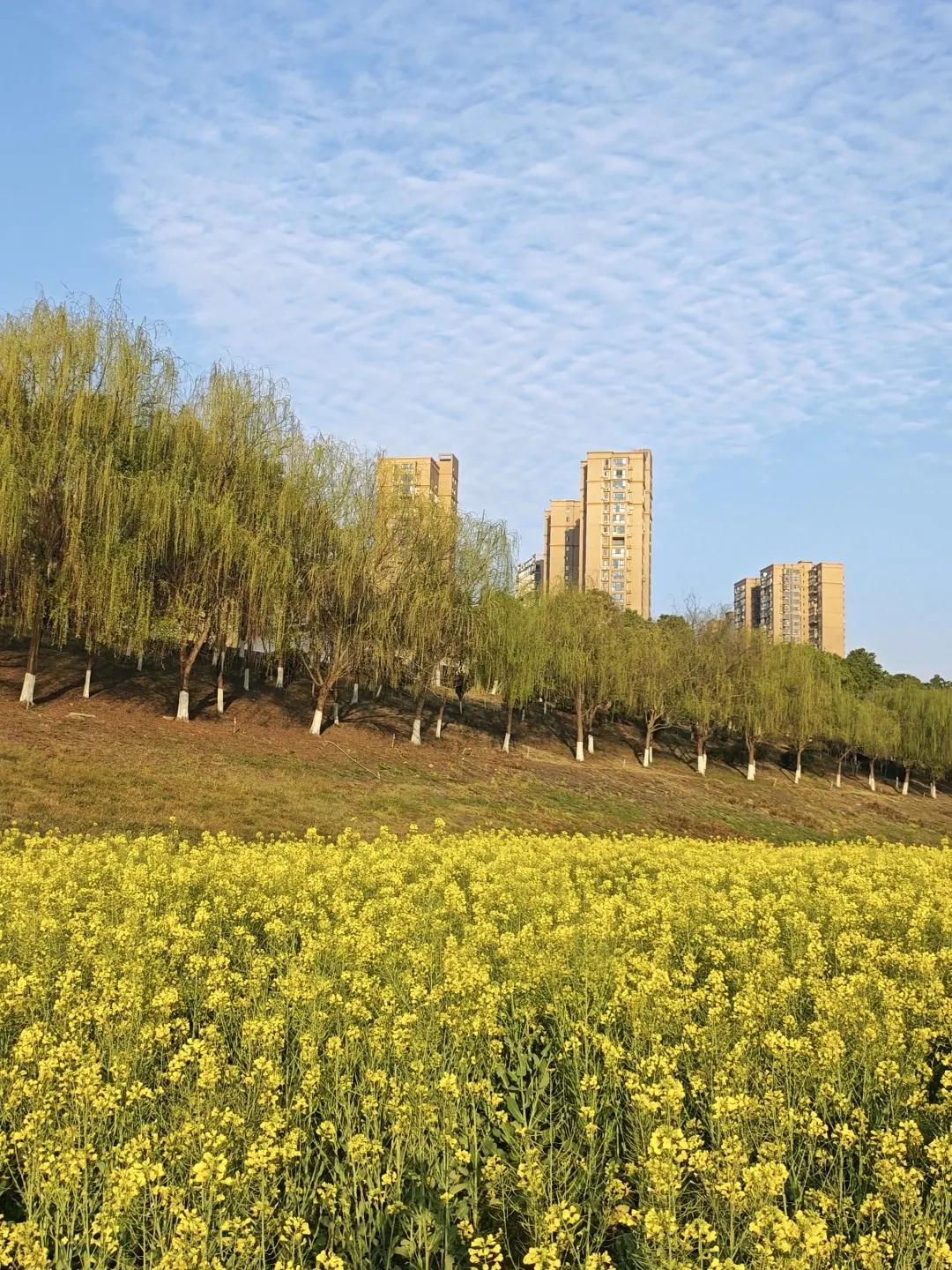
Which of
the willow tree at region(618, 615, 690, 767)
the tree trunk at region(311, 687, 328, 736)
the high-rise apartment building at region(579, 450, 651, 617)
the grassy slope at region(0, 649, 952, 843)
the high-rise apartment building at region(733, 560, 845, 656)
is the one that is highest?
the high-rise apartment building at region(579, 450, 651, 617)

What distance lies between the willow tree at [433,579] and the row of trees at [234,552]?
73mm

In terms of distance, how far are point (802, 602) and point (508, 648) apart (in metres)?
90.2

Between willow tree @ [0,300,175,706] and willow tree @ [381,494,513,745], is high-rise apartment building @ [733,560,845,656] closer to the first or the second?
willow tree @ [381,494,513,745]

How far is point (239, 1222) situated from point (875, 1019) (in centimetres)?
385

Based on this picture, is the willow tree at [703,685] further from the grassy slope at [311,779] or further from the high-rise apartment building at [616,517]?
the high-rise apartment building at [616,517]

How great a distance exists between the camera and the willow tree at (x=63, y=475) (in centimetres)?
2253

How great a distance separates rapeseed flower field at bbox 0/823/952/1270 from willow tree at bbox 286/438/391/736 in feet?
66.9

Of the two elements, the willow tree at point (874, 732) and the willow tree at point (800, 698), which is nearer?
the willow tree at point (800, 698)

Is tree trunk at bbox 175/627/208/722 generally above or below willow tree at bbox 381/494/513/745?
below

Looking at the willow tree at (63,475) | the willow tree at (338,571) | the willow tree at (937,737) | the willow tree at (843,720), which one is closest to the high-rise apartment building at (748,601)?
the willow tree at (937,737)

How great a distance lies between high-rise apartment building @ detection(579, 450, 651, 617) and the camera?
109375 mm

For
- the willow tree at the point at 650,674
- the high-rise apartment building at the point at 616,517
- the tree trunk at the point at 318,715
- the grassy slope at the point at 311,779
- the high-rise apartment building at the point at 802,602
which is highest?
the high-rise apartment building at the point at 616,517

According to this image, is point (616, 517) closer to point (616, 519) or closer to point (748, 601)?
point (616, 519)

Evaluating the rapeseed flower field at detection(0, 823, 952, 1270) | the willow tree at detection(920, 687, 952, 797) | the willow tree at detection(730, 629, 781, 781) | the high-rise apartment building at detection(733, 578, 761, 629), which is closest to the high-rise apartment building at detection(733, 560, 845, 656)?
the high-rise apartment building at detection(733, 578, 761, 629)
